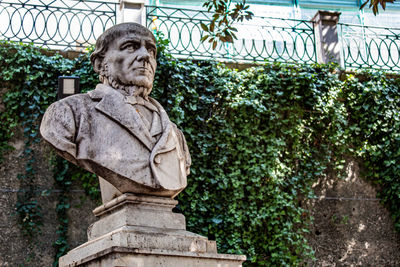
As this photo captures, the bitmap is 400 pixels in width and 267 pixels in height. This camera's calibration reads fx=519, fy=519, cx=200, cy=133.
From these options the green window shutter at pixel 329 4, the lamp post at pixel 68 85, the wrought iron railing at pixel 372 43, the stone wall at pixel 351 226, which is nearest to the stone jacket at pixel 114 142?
the lamp post at pixel 68 85

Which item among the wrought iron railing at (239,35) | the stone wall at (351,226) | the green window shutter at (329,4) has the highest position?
the green window shutter at (329,4)

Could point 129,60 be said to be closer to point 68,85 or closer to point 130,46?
point 130,46

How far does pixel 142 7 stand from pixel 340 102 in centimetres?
317

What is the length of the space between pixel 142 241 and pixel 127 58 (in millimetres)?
1253

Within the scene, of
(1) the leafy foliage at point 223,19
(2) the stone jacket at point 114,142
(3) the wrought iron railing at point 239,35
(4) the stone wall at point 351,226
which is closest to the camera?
(2) the stone jacket at point 114,142

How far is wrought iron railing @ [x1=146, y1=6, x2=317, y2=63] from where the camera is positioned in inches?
295

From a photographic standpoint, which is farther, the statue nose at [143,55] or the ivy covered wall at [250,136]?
the ivy covered wall at [250,136]

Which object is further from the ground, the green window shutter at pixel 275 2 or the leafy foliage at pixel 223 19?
the green window shutter at pixel 275 2

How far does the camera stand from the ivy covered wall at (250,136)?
20.4ft

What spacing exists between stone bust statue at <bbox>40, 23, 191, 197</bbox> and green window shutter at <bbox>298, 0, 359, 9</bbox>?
6704 mm

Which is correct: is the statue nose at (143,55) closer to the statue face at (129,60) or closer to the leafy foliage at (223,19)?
the statue face at (129,60)

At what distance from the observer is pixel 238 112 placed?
6.77m

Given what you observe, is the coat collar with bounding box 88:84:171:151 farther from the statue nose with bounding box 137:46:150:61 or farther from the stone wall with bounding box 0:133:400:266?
the stone wall with bounding box 0:133:400:266

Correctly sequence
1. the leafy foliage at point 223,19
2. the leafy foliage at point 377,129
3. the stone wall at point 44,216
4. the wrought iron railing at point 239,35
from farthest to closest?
the wrought iron railing at point 239,35, the leafy foliage at point 377,129, the stone wall at point 44,216, the leafy foliage at point 223,19
